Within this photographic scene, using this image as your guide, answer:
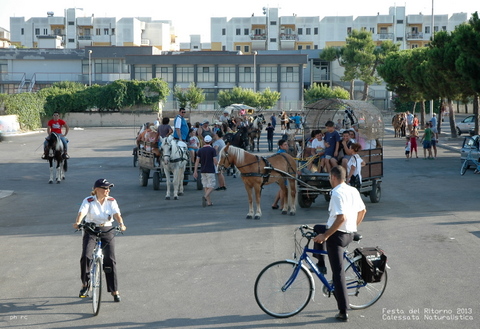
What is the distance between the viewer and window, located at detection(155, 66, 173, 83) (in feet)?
300

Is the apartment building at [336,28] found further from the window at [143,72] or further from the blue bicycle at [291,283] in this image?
the blue bicycle at [291,283]

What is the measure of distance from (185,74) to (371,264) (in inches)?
3367

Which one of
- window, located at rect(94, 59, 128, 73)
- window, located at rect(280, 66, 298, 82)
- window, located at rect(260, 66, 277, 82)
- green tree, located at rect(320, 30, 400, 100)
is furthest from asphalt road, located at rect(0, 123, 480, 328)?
window, located at rect(94, 59, 128, 73)

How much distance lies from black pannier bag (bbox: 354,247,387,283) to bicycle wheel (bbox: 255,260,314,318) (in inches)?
25.4

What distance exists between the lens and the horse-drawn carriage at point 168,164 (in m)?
18.4

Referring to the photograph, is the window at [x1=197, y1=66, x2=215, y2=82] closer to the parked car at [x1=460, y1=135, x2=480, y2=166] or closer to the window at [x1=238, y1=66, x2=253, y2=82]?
the window at [x1=238, y1=66, x2=253, y2=82]

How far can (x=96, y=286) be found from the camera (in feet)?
26.0

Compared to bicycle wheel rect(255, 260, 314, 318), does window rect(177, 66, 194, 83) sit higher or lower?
higher

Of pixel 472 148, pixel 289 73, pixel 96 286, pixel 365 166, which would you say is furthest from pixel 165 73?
pixel 96 286

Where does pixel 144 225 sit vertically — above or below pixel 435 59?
below

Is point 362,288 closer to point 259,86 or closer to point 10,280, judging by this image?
point 10,280

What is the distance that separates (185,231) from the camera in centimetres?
1346

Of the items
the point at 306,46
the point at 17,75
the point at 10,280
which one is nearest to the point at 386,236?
the point at 10,280

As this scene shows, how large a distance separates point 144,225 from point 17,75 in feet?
277
